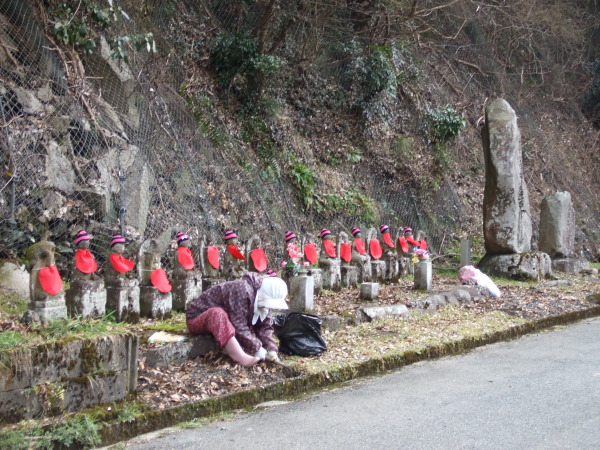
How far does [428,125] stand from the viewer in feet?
56.3

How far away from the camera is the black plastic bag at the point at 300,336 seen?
6023 mm

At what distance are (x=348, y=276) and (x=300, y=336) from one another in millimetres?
3707

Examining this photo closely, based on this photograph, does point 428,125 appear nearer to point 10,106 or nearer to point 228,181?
point 228,181

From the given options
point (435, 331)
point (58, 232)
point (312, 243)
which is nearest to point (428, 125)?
point (312, 243)

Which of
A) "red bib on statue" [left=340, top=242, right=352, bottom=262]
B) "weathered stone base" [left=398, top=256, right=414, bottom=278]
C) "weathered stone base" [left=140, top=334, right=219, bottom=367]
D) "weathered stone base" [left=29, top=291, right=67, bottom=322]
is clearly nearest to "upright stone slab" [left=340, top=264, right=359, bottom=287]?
"red bib on statue" [left=340, top=242, right=352, bottom=262]

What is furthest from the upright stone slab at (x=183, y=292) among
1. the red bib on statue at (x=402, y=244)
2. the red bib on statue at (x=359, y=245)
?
the red bib on statue at (x=402, y=244)

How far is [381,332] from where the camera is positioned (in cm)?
726

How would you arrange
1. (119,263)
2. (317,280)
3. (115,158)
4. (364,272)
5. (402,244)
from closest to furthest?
(119,263) → (317,280) → (115,158) → (364,272) → (402,244)

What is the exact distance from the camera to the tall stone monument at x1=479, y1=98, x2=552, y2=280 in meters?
12.1

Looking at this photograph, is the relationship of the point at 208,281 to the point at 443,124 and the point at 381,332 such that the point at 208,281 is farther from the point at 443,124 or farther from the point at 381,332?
the point at 443,124

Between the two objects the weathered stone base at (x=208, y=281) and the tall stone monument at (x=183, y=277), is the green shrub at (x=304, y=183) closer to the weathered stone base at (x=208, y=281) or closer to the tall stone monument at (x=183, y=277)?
the weathered stone base at (x=208, y=281)

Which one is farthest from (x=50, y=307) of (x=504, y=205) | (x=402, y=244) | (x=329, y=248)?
(x=504, y=205)

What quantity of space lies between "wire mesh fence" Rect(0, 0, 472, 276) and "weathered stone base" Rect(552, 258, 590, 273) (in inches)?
211

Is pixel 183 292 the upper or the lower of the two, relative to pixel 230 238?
lower
